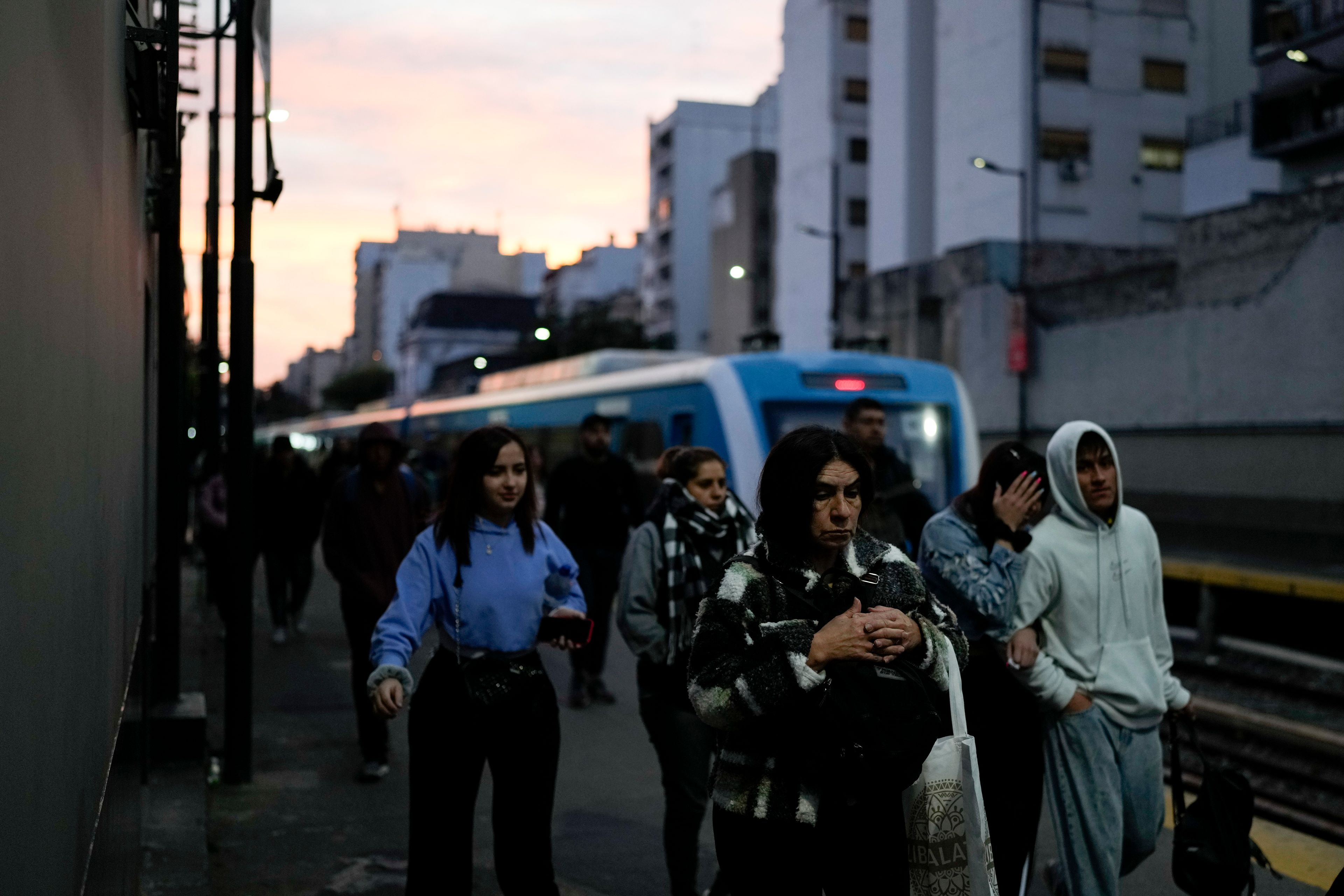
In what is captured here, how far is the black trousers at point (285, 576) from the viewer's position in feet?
41.2

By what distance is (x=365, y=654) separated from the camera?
7457mm

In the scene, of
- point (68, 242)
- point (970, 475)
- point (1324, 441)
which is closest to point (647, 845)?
point (68, 242)

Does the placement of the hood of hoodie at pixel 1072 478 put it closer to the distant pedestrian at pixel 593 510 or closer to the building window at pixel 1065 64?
the distant pedestrian at pixel 593 510

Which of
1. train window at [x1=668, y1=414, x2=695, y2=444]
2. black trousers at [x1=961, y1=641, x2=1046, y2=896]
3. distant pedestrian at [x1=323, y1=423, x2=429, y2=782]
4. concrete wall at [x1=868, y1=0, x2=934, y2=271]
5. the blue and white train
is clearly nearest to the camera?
black trousers at [x1=961, y1=641, x2=1046, y2=896]

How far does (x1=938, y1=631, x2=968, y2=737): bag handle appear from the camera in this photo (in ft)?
10.2

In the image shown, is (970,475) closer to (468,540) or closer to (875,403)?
(875,403)

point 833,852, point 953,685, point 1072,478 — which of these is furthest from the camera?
point 1072,478

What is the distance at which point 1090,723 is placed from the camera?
4.33 meters

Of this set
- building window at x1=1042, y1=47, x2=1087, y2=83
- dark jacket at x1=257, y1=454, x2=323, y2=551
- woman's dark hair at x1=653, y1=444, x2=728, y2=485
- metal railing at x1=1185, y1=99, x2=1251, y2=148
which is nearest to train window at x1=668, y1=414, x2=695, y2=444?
dark jacket at x1=257, y1=454, x2=323, y2=551

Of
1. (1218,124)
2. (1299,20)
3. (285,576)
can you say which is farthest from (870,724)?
(1218,124)

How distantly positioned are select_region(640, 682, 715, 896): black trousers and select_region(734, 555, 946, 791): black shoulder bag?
2114 mm

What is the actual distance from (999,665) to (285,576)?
9.40m

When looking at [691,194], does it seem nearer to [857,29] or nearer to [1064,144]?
[857,29]

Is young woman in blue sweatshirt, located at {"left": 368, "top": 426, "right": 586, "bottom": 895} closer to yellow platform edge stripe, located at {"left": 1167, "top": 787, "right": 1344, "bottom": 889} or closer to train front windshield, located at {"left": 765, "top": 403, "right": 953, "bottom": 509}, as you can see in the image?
yellow platform edge stripe, located at {"left": 1167, "top": 787, "right": 1344, "bottom": 889}
